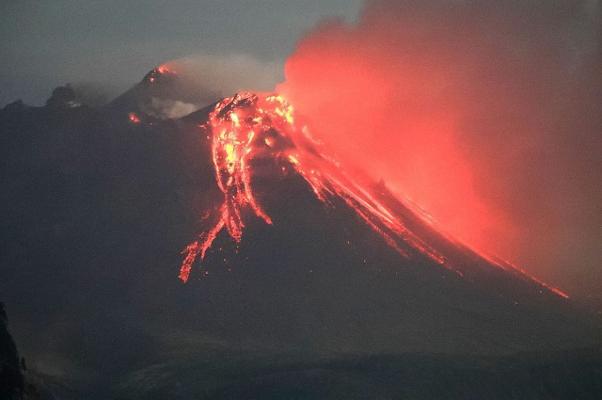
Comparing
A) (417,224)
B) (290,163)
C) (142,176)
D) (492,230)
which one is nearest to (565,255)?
(492,230)

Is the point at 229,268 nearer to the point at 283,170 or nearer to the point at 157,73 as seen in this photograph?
the point at 283,170

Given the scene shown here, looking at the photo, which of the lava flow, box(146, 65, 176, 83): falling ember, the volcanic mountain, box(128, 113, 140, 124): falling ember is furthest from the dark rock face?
box(146, 65, 176, 83): falling ember

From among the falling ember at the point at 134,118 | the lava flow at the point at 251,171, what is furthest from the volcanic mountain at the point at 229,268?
the falling ember at the point at 134,118

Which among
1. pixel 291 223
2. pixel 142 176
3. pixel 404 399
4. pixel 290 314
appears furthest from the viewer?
pixel 142 176

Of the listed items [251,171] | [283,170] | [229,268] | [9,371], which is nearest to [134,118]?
[251,171]

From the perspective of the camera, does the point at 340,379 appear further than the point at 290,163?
No

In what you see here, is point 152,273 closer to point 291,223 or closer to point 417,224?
point 291,223

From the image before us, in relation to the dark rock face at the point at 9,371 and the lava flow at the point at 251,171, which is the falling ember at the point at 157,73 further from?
the dark rock face at the point at 9,371
